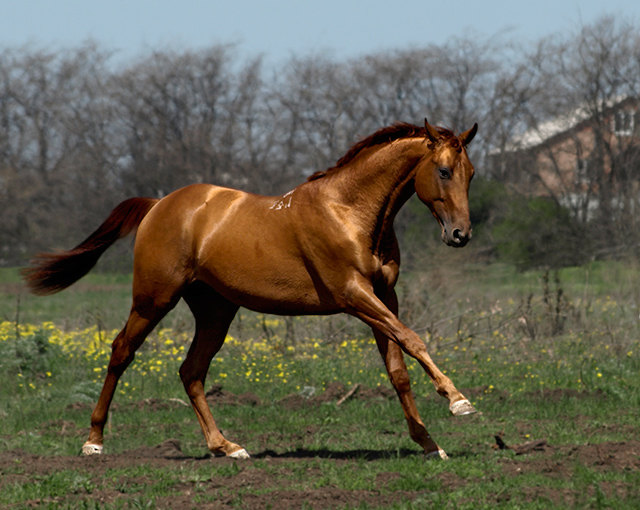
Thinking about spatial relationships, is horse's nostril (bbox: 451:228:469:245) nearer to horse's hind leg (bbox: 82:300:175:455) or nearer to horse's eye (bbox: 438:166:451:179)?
horse's eye (bbox: 438:166:451:179)

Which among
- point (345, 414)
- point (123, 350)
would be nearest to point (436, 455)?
point (345, 414)

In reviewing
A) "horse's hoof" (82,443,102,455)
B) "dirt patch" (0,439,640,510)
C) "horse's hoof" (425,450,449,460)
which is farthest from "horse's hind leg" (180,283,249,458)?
"horse's hoof" (425,450,449,460)

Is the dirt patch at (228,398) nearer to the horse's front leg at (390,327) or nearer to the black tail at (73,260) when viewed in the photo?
the black tail at (73,260)

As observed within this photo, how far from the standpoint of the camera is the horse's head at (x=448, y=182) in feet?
19.3

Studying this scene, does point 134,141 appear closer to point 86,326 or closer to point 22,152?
point 22,152

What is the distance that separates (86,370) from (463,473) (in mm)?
6624

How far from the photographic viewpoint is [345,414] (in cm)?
861

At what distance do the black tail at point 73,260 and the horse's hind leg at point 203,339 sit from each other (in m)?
0.91

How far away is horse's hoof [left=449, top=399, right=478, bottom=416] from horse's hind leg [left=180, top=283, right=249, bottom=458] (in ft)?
7.49

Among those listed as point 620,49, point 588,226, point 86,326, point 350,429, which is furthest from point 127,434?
point 620,49

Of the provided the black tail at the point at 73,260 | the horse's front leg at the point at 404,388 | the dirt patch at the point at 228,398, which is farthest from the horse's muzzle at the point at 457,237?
the dirt patch at the point at 228,398

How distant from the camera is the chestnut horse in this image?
237 inches

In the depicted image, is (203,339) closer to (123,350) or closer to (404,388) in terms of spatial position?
(123,350)

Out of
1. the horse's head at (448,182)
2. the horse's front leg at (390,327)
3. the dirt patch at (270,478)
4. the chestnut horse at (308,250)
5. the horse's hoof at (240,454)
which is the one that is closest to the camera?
the dirt patch at (270,478)
